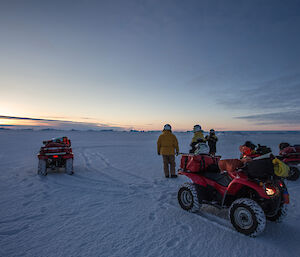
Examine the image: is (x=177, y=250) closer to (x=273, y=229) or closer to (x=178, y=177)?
(x=273, y=229)

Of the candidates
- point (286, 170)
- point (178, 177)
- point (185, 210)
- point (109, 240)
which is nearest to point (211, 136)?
point (178, 177)

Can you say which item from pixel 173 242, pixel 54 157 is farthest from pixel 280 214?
pixel 54 157

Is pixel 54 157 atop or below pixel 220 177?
below

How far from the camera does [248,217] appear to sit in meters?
2.82

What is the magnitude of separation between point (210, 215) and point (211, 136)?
23.4 feet

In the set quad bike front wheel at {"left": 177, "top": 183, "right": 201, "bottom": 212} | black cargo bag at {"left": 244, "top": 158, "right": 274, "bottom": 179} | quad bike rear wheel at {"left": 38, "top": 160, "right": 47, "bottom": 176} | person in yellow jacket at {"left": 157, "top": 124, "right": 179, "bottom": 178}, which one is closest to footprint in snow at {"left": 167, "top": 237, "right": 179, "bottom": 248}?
quad bike front wheel at {"left": 177, "top": 183, "right": 201, "bottom": 212}

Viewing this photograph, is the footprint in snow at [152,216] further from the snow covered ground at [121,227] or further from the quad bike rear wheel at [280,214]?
the quad bike rear wheel at [280,214]

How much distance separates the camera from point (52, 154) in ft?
21.7

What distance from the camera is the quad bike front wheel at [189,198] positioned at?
3553 mm

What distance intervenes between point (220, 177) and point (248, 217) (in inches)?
33.5

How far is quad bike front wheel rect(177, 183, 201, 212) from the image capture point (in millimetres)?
3553

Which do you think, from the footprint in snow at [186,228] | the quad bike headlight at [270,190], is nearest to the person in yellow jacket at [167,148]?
the footprint in snow at [186,228]

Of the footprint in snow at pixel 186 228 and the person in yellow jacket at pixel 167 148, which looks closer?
the footprint in snow at pixel 186 228

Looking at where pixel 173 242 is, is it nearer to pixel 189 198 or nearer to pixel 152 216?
pixel 152 216
